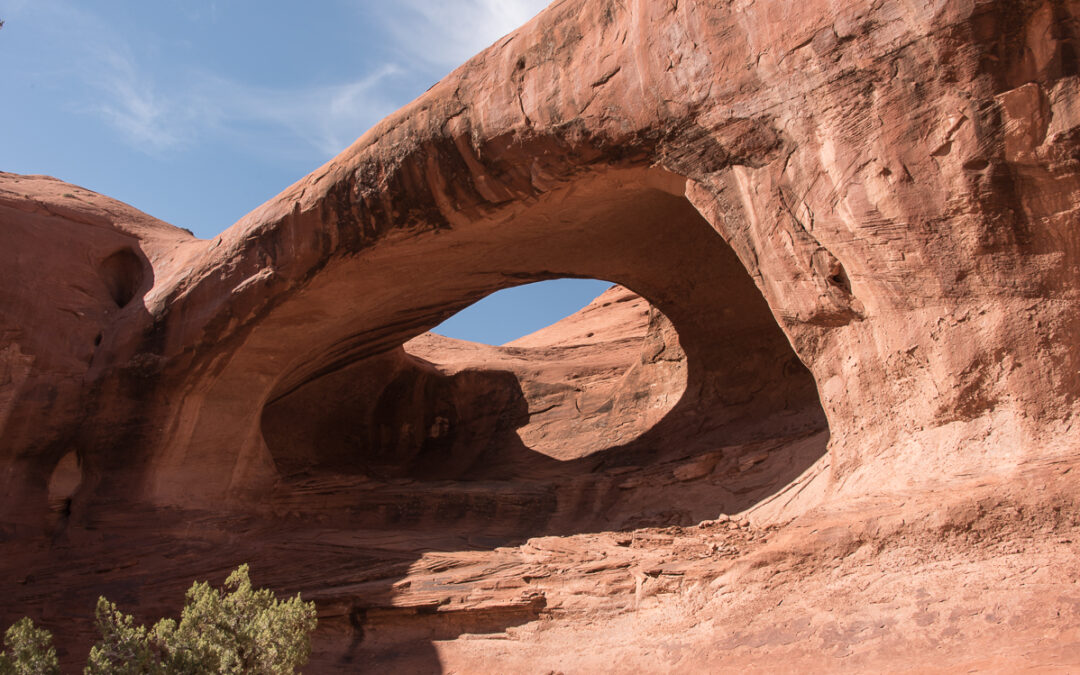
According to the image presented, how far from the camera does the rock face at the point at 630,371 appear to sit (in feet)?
14.9

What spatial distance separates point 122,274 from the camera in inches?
363

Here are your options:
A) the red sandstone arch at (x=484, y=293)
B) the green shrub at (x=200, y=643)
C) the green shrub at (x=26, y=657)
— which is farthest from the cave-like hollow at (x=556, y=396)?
the green shrub at (x=26, y=657)

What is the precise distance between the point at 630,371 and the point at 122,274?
5.61 metres

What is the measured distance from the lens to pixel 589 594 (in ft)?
19.3

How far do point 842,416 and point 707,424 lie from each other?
3.57 meters

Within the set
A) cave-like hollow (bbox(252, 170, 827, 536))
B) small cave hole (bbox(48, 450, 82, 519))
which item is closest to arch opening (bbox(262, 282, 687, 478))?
cave-like hollow (bbox(252, 170, 827, 536))

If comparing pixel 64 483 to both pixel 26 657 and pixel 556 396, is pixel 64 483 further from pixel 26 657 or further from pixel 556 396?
pixel 556 396

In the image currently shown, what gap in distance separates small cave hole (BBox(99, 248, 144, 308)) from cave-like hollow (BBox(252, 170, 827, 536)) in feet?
5.87

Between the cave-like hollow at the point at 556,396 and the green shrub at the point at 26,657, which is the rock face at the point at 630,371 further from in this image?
the green shrub at the point at 26,657

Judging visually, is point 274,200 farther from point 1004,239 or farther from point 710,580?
point 1004,239

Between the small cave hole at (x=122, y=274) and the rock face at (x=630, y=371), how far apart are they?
0.04 metres

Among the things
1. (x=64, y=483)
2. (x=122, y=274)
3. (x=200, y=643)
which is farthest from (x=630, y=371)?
Result: (x=200, y=643)

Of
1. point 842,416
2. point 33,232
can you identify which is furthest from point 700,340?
point 33,232

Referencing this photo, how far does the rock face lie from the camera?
4555 millimetres
